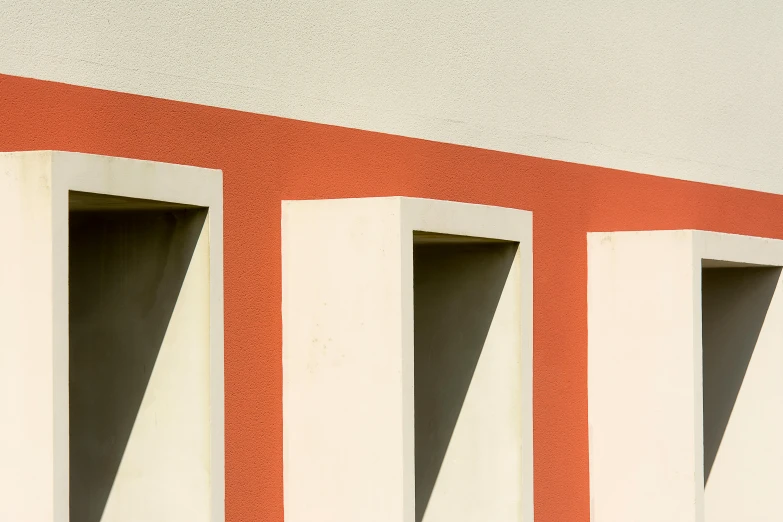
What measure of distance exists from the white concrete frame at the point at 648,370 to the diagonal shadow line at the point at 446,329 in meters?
1.26

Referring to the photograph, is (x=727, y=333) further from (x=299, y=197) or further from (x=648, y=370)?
(x=299, y=197)

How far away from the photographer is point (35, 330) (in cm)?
436

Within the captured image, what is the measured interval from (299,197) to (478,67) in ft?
5.24

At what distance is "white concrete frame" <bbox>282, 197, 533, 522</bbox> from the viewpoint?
18.0 ft

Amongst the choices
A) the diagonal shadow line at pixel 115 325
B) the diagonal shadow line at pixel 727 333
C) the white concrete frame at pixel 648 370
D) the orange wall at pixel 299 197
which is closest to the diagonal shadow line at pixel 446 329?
the orange wall at pixel 299 197

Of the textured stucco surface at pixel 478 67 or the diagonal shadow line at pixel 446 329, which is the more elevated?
the textured stucco surface at pixel 478 67

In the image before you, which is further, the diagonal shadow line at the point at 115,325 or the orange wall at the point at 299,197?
the diagonal shadow line at the point at 115,325

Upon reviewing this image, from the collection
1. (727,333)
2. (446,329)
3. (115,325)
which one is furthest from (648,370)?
(115,325)

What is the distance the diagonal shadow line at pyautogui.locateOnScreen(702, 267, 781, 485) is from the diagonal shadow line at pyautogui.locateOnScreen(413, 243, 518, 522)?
250cm

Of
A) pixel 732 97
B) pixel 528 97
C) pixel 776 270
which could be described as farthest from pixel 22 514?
pixel 732 97

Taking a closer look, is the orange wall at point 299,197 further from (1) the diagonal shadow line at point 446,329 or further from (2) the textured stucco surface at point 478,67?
(1) the diagonal shadow line at point 446,329

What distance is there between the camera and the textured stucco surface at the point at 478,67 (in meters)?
5.13

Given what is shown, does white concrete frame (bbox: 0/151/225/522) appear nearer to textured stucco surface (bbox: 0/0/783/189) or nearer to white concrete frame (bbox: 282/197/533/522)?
textured stucco surface (bbox: 0/0/783/189)

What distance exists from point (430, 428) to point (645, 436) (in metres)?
1.48
